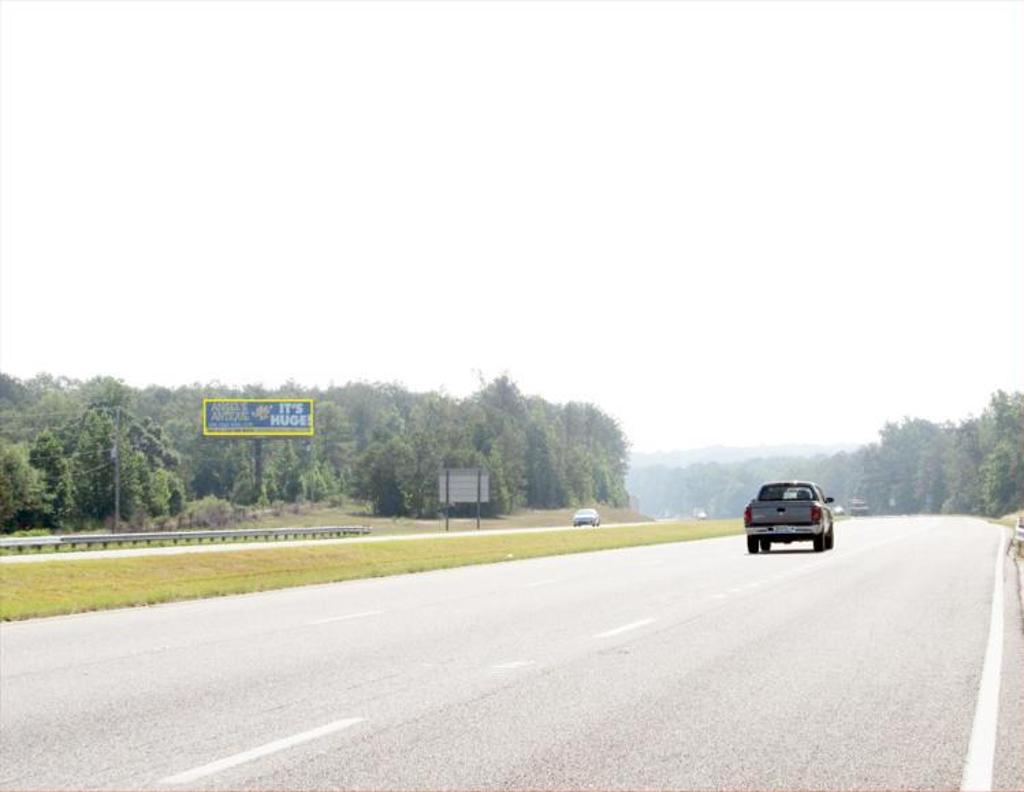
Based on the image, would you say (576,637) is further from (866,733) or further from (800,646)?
(866,733)

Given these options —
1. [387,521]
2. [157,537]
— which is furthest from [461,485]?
[387,521]

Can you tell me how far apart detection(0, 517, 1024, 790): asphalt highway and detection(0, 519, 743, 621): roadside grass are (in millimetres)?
3547

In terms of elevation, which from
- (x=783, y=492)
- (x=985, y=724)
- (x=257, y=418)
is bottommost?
(x=985, y=724)

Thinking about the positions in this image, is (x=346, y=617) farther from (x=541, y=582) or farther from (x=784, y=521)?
(x=784, y=521)

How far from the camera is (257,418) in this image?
334ft

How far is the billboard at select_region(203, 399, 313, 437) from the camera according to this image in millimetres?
101188

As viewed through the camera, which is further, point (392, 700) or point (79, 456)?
point (79, 456)

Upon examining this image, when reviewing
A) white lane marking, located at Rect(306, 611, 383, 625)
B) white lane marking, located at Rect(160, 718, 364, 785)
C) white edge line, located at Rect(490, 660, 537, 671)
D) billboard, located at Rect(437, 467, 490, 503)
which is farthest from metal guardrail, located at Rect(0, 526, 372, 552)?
white lane marking, located at Rect(160, 718, 364, 785)

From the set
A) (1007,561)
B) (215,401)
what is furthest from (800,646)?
(215,401)

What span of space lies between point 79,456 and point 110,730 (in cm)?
12247

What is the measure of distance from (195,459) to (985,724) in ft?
544

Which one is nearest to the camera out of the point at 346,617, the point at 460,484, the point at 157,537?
the point at 346,617

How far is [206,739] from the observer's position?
8961 mm

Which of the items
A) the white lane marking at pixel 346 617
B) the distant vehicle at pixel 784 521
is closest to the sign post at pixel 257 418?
the distant vehicle at pixel 784 521
